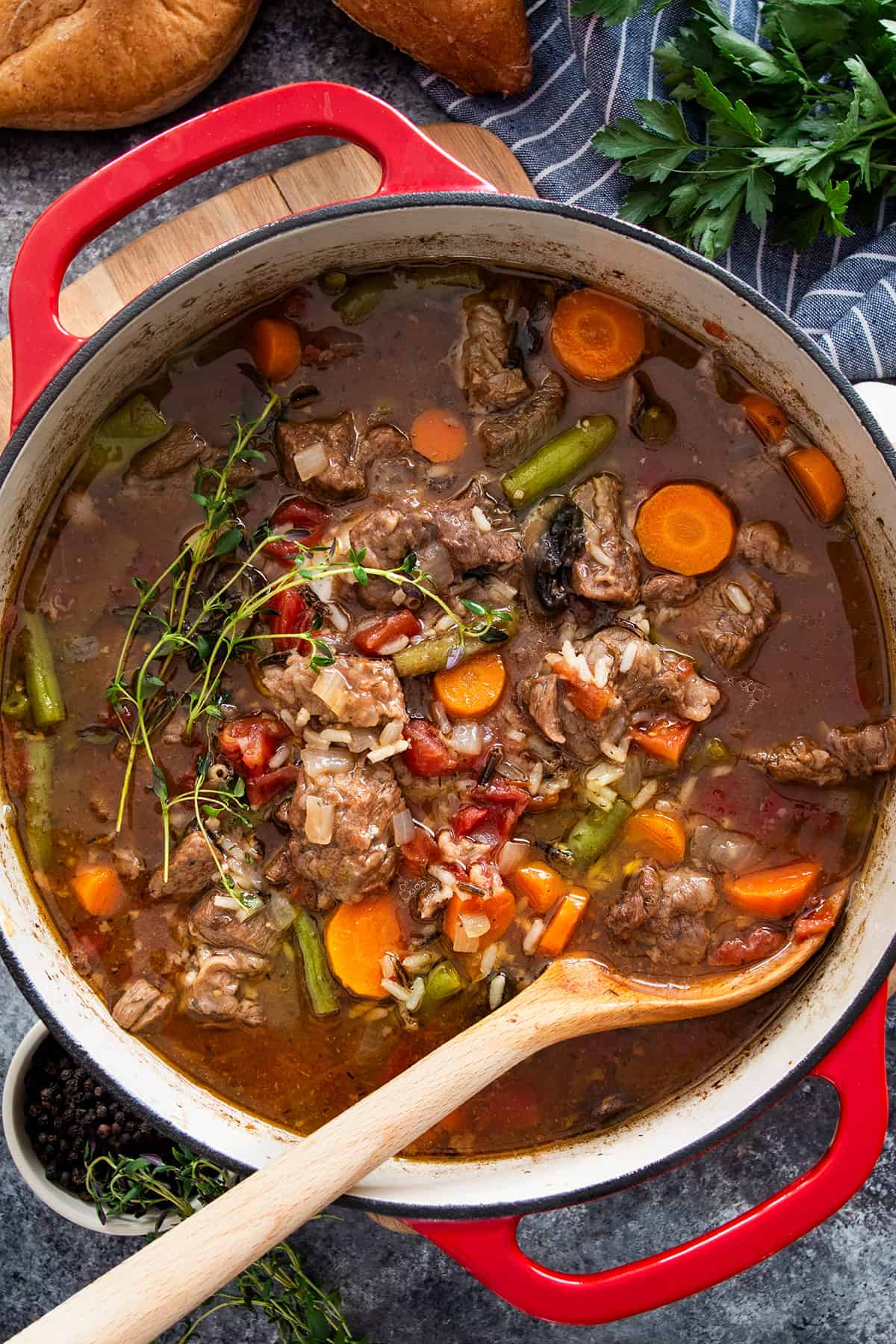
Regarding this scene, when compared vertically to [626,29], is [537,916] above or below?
below

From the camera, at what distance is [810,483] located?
3.31 meters

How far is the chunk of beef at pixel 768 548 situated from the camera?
331cm

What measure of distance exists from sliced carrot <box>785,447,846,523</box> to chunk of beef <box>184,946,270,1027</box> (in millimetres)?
2082

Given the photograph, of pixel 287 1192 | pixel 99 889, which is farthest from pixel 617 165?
pixel 287 1192

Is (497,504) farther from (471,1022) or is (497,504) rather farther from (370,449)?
(471,1022)

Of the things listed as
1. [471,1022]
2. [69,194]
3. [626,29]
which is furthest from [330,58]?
[471,1022]

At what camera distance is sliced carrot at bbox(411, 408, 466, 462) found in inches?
131

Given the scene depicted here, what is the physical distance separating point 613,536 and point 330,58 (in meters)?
1.91

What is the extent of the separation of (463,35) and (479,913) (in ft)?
8.51

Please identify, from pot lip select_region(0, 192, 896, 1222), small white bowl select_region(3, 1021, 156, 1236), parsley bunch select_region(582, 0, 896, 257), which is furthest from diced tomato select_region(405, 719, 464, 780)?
parsley bunch select_region(582, 0, 896, 257)

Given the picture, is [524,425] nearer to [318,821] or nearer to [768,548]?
[768,548]

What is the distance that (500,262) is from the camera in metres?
3.33

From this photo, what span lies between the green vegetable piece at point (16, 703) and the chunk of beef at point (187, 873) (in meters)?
0.60

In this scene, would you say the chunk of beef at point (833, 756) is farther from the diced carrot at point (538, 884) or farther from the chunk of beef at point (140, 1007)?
the chunk of beef at point (140, 1007)
